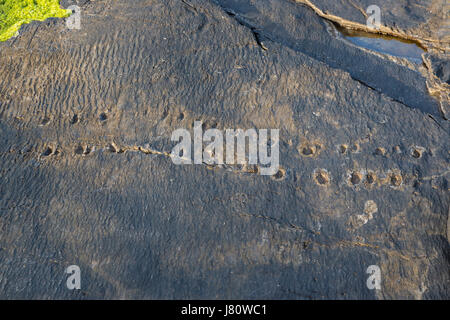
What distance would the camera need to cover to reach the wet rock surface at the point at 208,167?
2.57 m

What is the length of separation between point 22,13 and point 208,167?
7.61 ft

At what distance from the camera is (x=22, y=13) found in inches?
139

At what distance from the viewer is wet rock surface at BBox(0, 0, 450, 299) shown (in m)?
2.57

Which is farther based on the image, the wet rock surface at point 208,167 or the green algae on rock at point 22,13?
the green algae on rock at point 22,13

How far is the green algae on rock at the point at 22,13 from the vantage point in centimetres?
329

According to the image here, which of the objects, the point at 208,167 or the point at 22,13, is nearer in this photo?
the point at 208,167

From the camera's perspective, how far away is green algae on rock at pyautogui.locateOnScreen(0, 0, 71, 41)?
3.29 metres

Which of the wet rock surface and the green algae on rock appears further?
the green algae on rock

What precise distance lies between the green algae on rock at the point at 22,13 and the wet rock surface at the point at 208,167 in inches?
7.0

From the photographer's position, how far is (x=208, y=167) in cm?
274

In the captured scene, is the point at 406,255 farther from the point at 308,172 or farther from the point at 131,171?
the point at 131,171

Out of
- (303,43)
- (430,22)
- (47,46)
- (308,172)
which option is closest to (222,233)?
(308,172)

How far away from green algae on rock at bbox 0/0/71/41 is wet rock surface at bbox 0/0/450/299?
18cm
